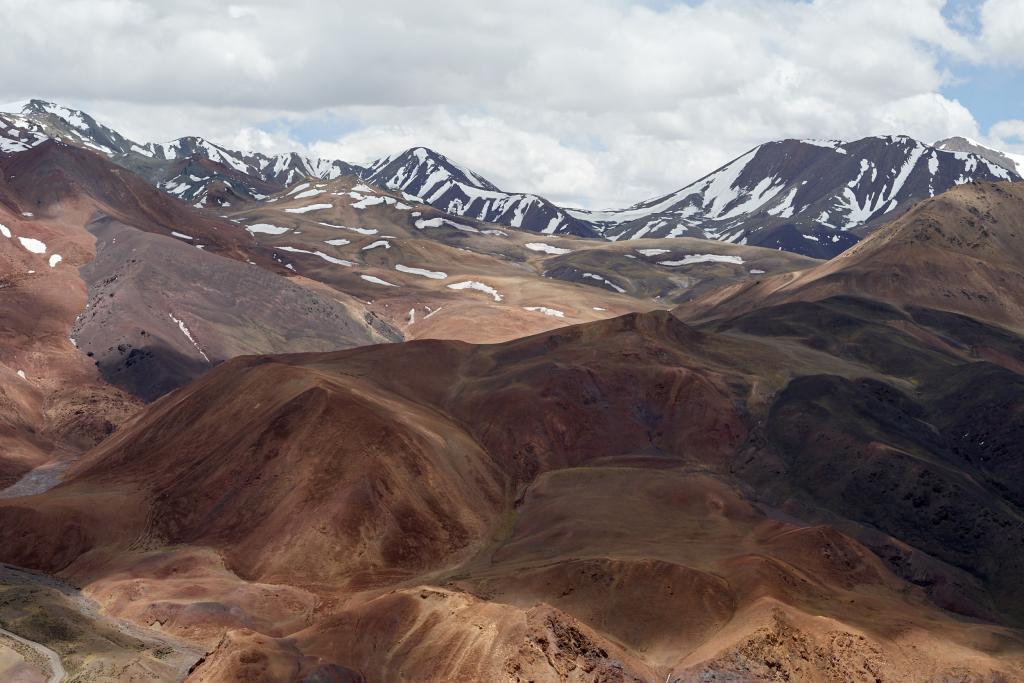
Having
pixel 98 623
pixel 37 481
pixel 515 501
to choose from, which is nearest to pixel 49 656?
pixel 98 623

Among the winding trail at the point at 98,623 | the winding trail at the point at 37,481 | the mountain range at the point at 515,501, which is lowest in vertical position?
the winding trail at the point at 98,623

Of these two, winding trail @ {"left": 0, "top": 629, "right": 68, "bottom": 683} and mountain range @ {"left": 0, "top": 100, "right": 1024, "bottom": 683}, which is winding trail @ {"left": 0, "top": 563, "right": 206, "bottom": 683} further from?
mountain range @ {"left": 0, "top": 100, "right": 1024, "bottom": 683}

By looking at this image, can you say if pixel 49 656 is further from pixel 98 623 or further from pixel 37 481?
pixel 37 481

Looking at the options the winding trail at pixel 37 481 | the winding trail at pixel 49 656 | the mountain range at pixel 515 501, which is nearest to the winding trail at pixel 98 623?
the winding trail at pixel 49 656

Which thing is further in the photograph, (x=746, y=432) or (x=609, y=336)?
(x=609, y=336)

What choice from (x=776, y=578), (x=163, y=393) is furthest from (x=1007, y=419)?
(x=163, y=393)

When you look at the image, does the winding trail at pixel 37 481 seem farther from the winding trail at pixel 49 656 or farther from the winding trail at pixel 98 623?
the winding trail at pixel 49 656

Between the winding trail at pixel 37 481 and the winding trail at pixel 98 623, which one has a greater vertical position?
the winding trail at pixel 37 481

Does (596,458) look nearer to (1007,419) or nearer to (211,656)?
(1007,419)

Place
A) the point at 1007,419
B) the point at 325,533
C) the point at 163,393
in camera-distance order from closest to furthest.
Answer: the point at 325,533 < the point at 1007,419 < the point at 163,393
